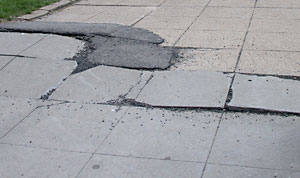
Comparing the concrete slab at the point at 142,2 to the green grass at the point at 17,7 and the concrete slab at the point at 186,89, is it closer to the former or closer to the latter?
the green grass at the point at 17,7

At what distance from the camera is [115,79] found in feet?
21.3

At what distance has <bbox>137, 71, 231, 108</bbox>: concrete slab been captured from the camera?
575 cm

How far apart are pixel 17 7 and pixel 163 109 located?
5958 millimetres

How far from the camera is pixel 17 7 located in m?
10.4

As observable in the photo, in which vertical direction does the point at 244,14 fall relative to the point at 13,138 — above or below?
below

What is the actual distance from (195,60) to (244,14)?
3.14 meters

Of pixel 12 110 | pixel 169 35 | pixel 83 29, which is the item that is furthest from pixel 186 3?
pixel 12 110

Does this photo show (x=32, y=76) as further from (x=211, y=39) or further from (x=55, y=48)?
(x=211, y=39)

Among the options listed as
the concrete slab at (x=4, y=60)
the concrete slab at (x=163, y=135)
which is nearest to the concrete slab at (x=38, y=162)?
the concrete slab at (x=163, y=135)

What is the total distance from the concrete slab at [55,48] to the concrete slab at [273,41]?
2.75m

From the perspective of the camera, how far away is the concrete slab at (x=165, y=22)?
8913 mm

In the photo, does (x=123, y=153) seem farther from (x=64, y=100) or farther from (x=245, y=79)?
(x=245, y=79)

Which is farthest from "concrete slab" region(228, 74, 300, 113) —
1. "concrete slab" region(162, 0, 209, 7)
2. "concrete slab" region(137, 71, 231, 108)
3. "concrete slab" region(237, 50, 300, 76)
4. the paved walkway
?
"concrete slab" region(162, 0, 209, 7)

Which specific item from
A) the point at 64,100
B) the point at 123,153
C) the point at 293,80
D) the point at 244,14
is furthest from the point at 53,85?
the point at 244,14
